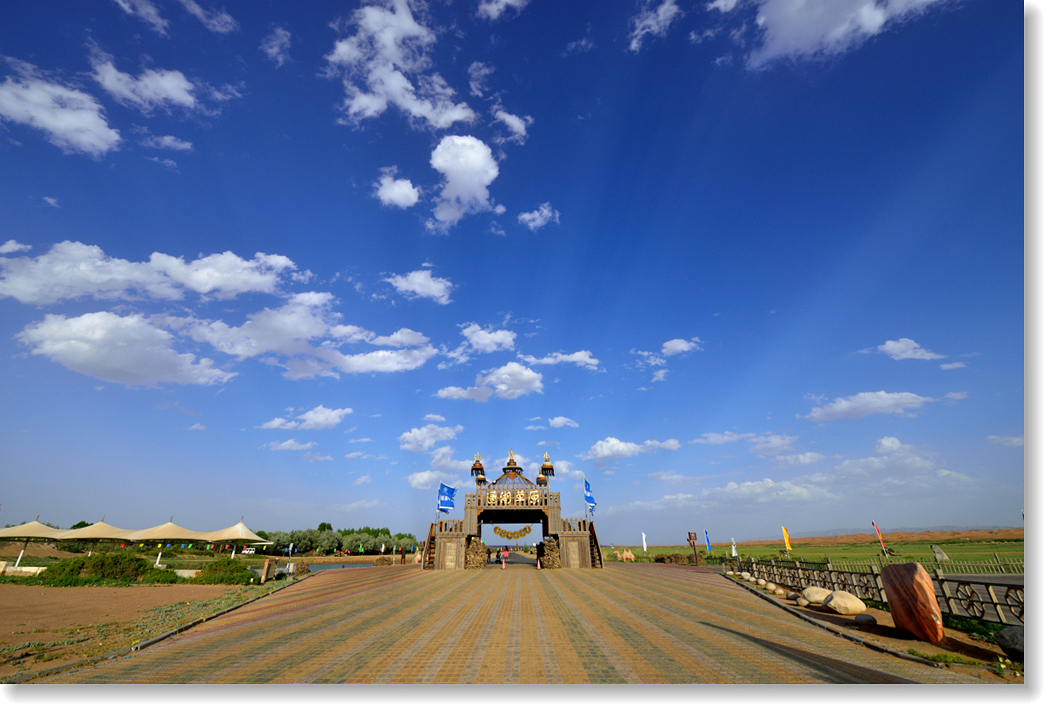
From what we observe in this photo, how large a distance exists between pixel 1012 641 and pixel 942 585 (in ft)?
10.6

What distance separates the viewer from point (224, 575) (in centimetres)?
3003

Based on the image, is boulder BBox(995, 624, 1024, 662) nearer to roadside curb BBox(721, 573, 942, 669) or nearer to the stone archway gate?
roadside curb BBox(721, 573, 942, 669)

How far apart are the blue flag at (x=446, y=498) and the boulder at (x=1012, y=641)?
30.6m

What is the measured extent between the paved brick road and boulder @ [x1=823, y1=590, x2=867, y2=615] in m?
1.54

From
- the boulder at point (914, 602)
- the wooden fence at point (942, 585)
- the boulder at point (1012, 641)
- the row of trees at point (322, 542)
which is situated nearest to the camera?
the boulder at point (1012, 641)

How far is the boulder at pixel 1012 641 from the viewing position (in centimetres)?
778

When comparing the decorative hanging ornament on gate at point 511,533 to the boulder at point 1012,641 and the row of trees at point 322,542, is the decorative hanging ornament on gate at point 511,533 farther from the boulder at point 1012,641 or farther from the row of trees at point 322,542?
the row of trees at point 322,542

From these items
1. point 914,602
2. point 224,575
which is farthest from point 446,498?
point 914,602

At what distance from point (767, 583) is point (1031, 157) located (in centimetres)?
1816

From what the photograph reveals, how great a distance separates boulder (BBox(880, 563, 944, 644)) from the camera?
8.98m

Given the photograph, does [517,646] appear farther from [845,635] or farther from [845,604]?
[845,604]

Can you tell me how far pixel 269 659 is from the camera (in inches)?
342

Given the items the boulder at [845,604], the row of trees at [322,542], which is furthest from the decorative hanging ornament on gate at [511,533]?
the row of trees at [322,542]

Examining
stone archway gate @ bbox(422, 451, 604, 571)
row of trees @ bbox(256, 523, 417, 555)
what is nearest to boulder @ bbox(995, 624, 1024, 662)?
stone archway gate @ bbox(422, 451, 604, 571)
